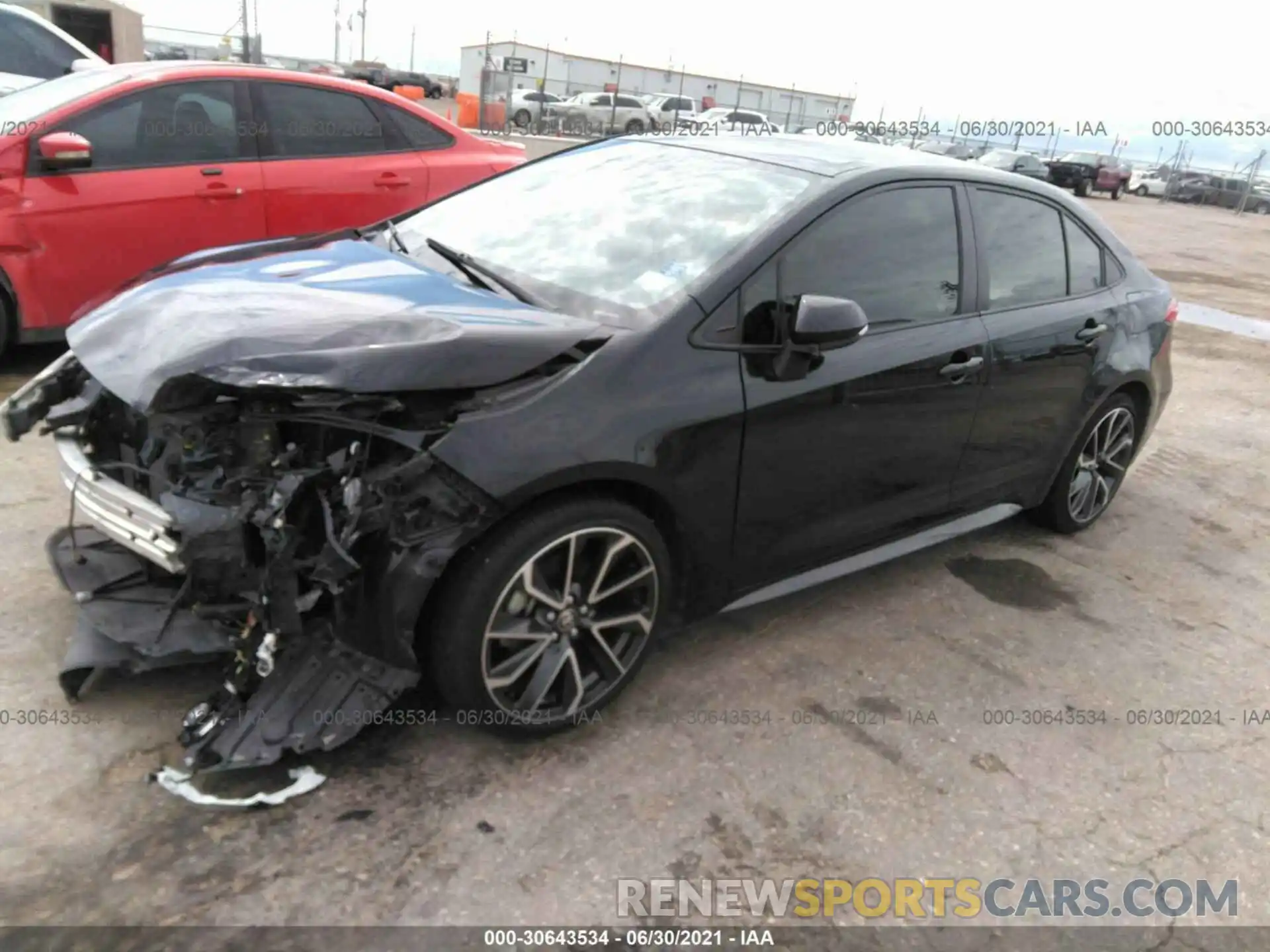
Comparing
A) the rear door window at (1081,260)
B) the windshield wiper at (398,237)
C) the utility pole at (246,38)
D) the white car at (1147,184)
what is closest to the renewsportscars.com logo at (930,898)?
the windshield wiper at (398,237)

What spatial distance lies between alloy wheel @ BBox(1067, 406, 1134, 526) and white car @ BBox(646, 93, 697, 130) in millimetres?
32445

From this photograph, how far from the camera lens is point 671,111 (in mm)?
36500

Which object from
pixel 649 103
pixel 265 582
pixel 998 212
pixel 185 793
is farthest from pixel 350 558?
pixel 649 103

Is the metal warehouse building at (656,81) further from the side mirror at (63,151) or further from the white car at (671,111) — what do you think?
the side mirror at (63,151)

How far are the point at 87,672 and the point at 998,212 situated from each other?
341 centimetres

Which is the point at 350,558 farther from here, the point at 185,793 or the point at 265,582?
the point at 185,793

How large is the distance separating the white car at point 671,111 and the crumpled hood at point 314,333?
3389cm

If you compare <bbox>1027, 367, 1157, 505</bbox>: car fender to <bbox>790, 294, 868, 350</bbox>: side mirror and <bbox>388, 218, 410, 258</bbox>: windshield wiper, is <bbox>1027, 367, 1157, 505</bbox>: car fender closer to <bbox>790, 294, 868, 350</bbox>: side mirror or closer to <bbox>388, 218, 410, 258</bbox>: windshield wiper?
<bbox>790, 294, 868, 350</bbox>: side mirror

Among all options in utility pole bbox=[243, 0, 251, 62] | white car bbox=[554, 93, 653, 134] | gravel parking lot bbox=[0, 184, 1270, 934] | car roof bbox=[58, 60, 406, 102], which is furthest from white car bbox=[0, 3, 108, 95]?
white car bbox=[554, 93, 653, 134]

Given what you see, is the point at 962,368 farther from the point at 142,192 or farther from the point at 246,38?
the point at 246,38

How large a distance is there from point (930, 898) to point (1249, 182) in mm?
37439

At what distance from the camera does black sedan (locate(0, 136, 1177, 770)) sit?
7.57 feet

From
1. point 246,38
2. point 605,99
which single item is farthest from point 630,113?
point 246,38

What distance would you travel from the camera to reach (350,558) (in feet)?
7.41
